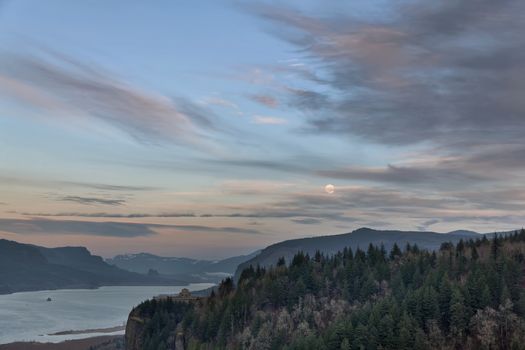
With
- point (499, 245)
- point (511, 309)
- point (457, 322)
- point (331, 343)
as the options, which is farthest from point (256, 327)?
point (499, 245)

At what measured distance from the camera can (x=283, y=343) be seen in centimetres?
14700

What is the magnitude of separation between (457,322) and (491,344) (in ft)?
29.7

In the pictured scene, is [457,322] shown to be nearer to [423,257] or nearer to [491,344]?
[491,344]

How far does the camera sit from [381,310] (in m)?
134

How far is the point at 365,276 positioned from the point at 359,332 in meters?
60.2

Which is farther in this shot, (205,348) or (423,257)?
(423,257)

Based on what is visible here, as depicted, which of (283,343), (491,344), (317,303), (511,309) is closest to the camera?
(491,344)

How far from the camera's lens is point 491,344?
124 meters

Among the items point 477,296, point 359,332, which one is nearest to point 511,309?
point 477,296

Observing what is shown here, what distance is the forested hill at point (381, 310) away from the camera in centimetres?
12581

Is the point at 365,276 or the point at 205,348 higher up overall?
the point at 365,276

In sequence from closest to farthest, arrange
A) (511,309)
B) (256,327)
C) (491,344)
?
(491,344) < (511,309) < (256,327)

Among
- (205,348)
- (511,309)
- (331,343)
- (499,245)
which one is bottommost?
(205,348)

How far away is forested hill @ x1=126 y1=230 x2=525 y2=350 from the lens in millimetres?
125812
